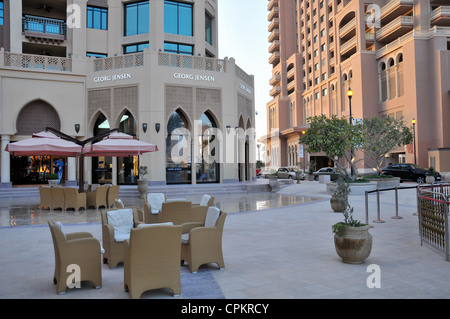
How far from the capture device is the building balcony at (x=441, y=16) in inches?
1408

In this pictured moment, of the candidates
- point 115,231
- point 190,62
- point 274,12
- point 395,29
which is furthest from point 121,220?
point 274,12

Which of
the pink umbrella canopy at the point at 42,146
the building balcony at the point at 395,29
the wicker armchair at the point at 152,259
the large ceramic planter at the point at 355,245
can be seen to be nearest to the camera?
the wicker armchair at the point at 152,259

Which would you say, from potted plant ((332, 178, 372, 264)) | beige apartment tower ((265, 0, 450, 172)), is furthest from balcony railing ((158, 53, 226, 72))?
beige apartment tower ((265, 0, 450, 172))

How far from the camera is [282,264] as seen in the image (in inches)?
245

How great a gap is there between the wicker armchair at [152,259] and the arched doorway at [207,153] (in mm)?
19025

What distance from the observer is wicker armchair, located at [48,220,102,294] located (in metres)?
4.98

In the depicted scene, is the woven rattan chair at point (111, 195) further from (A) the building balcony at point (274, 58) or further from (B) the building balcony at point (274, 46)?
(B) the building balcony at point (274, 46)

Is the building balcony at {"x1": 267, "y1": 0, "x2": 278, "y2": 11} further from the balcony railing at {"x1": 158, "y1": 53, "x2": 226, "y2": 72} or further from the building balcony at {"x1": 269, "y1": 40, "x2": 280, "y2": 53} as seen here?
the balcony railing at {"x1": 158, "y1": 53, "x2": 226, "y2": 72}

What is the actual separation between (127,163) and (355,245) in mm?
19381

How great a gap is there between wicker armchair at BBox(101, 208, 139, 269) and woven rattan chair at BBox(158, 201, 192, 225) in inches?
66.8

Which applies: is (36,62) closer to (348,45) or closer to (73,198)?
(73,198)

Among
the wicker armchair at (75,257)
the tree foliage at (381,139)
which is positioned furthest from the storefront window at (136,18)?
the wicker armchair at (75,257)
